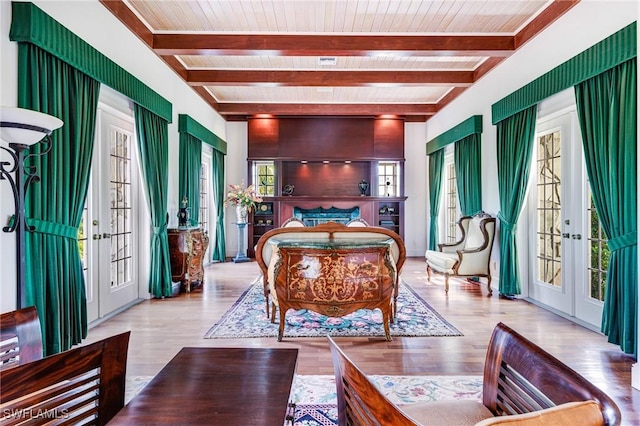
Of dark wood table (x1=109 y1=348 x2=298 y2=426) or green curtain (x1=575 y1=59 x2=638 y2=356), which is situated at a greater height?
green curtain (x1=575 y1=59 x2=638 y2=356)

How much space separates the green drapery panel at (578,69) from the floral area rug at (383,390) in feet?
9.17

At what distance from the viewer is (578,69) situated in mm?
3521

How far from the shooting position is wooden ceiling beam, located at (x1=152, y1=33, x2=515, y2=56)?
15.2ft

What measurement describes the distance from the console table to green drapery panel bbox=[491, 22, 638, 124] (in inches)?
94.3

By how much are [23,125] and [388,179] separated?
25.4ft

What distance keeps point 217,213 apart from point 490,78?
5755 mm

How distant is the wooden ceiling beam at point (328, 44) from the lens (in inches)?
182

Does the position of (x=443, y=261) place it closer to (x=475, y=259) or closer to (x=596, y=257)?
(x=475, y=259)

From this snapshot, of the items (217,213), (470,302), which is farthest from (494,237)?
(217,213)

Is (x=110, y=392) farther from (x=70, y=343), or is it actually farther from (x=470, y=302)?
(x=470, y=302)

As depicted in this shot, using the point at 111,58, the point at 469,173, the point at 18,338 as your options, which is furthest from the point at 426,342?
the point at 111,58

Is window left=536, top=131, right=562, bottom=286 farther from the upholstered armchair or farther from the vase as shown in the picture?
the vase

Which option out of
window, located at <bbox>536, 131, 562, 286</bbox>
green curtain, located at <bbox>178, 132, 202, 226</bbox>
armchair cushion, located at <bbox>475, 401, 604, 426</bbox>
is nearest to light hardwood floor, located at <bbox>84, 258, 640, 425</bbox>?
window, located at <bbox>536, 131, 562, 286</bbox>

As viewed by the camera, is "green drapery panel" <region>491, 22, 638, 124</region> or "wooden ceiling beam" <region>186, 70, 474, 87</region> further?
"wooden ceiling beam" <region>186, 70, 474, 87</region>
